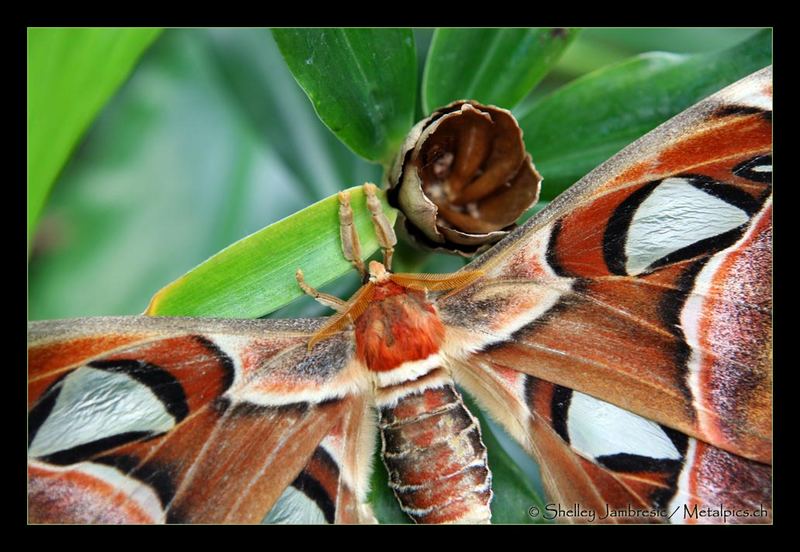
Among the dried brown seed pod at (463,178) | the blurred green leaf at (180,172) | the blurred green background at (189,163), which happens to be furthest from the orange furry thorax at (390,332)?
the blurred green leaf at (180,172)

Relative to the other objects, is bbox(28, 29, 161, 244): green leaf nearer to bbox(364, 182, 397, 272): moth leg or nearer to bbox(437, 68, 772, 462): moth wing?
bbox(364, 182, 397, 272): moth leg

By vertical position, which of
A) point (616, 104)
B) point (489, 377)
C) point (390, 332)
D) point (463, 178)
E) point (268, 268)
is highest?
point (616, 104)

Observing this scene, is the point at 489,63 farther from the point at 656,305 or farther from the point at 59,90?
the point at 59,90

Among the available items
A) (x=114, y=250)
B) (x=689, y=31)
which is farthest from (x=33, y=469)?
(x=689, y=31)

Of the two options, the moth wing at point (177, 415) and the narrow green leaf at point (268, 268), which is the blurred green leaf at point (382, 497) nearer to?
the moth wing at point (177, 415)

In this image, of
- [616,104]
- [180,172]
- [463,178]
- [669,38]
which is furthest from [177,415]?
[669,38]

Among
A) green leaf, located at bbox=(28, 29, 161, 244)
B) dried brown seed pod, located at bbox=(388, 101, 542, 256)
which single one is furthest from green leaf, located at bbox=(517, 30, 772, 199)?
green leaf, located at bbox=(28, 29, 161, 244)
